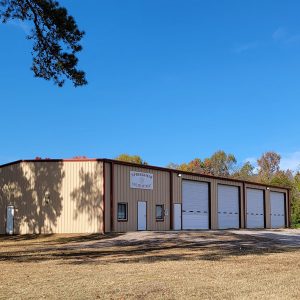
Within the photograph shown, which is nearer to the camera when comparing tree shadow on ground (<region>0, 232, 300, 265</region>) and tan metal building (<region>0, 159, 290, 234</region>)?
tree shadow on ground (<region>0, 232, 300, 265</region>)

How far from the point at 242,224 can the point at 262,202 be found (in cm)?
569

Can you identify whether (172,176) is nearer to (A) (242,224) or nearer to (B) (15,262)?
(A) (242,224)

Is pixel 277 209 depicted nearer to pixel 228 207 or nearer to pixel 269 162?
pixel 228 207

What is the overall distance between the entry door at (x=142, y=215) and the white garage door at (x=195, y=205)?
527cm

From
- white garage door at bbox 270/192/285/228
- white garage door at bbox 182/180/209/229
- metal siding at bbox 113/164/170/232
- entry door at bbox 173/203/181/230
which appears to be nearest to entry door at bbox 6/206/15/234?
metal siding at bbox 113/164/170/232

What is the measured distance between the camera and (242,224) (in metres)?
49.5

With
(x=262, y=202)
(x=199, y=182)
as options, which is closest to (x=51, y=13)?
(x=199, y=182)

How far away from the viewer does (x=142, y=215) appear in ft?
121

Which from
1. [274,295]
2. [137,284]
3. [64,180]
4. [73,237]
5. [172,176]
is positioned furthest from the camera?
[172,176]

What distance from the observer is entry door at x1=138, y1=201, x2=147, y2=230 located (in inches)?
1444

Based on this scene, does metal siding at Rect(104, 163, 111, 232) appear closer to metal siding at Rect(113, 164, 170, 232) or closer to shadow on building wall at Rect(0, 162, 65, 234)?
metal siding at Rect(113, 164, 170, 232)

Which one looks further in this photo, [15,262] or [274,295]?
[15,262]

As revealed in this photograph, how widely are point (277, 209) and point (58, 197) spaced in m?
31.2

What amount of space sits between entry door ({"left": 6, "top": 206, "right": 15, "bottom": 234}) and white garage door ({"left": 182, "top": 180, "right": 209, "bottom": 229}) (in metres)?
13.5
